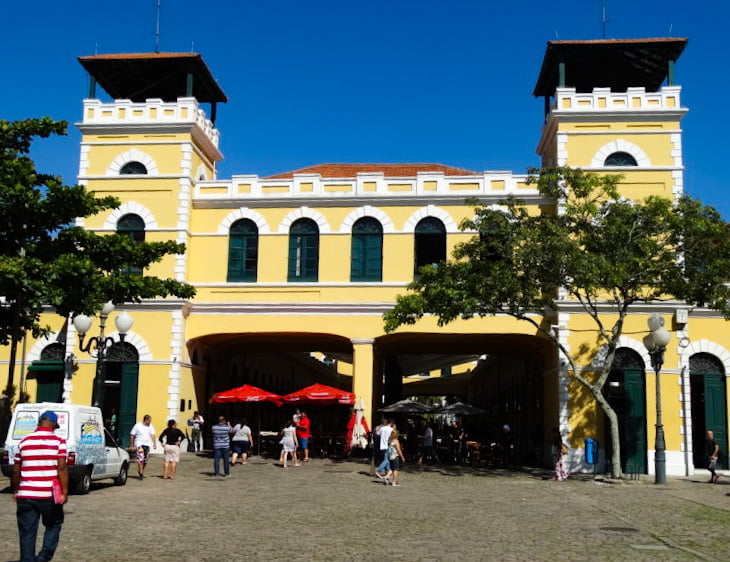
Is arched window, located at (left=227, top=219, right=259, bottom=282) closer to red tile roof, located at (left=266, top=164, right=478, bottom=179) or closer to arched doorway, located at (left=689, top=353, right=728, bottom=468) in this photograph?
red tile roof, located at (left=266, top=164, right=478, bottom=179)

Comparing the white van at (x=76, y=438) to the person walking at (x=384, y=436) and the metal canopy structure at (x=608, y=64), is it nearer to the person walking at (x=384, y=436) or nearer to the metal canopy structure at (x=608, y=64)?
the person walking at (x=384, y=436)

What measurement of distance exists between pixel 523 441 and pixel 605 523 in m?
20.1

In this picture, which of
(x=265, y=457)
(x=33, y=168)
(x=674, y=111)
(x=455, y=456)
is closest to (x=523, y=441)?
(x=455, y=456)

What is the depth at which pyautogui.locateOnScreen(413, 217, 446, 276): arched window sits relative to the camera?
89.3 ft

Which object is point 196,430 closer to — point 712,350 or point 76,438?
point 76,438

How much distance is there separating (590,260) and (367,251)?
9.22m

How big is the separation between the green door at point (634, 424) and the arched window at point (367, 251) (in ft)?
27.5

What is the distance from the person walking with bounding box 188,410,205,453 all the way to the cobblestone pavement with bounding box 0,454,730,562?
6.48 meters

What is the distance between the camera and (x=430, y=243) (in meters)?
27.3

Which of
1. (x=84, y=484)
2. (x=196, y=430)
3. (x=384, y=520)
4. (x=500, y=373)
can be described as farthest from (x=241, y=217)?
(x=500, y=373)

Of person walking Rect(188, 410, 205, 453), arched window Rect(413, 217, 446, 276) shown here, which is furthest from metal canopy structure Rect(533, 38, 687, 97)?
person walking Rect(188, 410, 205, 453)

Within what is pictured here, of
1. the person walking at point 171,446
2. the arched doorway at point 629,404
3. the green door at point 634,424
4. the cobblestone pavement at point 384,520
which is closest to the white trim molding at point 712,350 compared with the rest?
the arched doorway at point 629,404

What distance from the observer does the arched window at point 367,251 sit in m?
27.3

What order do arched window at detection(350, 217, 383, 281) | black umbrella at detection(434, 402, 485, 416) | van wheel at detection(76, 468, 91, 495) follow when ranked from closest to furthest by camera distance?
van wheel at detection(76, 468, 91, 495)
black umbrella at detection(434, 402, 485, 416)
arched window at detection(350, 217, 383, 281)
